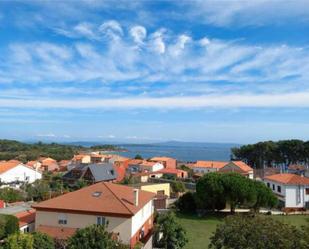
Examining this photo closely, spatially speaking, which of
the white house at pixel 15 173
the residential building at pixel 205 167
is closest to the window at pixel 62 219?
the white house at pixel 15 173

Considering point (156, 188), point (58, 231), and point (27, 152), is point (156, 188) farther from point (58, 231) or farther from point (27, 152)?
point (27, 152)

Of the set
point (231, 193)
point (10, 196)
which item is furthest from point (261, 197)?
point (10, 196)

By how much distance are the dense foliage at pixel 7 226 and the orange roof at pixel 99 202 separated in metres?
2.41

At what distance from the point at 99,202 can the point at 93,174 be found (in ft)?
111

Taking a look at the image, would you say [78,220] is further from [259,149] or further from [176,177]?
[259,149]

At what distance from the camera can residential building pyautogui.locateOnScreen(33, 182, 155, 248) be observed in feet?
86.6

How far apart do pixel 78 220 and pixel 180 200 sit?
2127 centimetres

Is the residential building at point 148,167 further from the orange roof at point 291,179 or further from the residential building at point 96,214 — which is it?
the residential building at point 96,214

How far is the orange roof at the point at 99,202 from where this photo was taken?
26719 millimetres

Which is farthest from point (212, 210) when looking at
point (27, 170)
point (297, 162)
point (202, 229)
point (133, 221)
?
point (297, 162)

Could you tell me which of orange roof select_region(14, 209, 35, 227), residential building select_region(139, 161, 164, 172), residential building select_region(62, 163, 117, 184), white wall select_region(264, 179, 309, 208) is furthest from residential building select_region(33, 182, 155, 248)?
residential building select_region(139, 161, 164, 172)

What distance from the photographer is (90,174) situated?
61.3 metres

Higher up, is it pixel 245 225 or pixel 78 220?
pixel 245 225

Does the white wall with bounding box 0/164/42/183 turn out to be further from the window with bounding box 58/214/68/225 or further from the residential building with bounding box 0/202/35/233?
the window with bounding box 58/214/68/225
